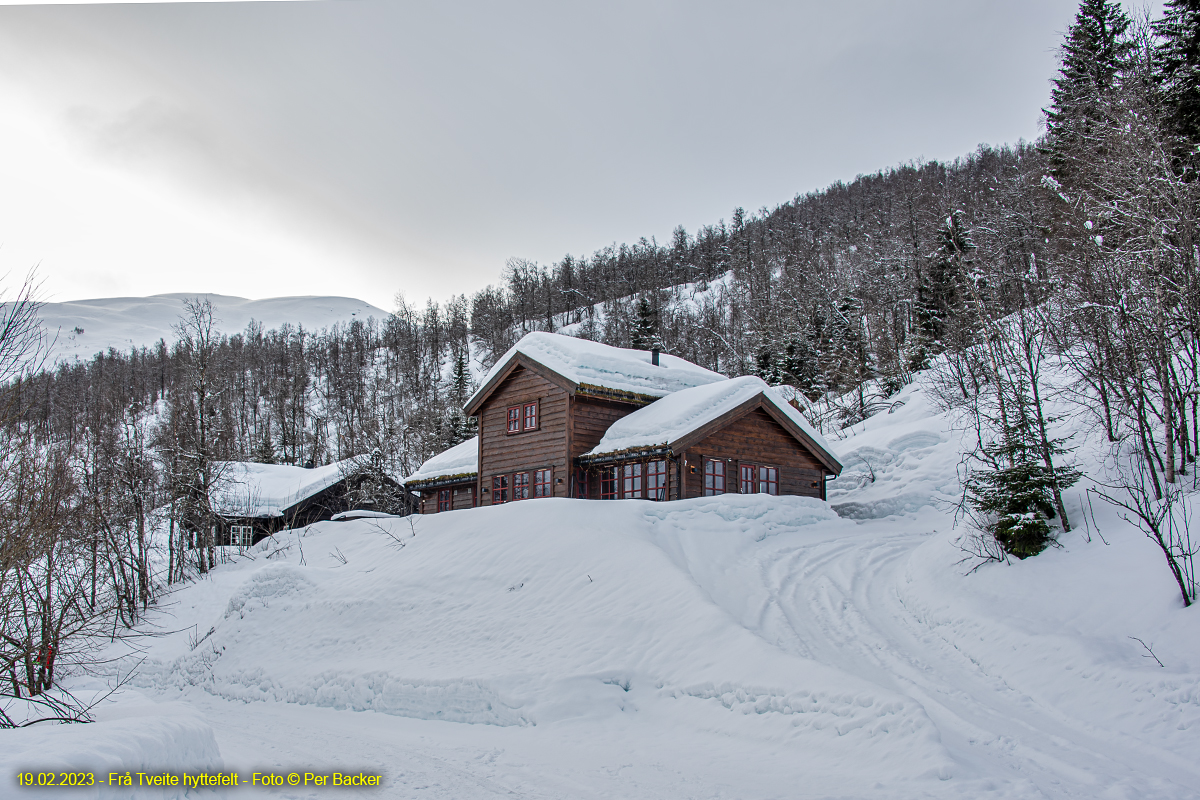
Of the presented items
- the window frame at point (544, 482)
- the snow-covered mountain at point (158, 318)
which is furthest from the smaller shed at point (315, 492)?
the snow-covered mountain at point (158, 318)

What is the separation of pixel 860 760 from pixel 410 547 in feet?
43.2

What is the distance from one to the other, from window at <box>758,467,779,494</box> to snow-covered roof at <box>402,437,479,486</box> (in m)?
11.6

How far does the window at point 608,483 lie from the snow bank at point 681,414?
89 centimetres

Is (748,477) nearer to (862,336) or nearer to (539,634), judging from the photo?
(539,634)

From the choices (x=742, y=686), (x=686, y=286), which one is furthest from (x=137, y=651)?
(x=686, y=286)

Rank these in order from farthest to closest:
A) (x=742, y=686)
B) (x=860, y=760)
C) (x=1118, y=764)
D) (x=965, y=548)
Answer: (x=965, y=548), (x=742, y=686), (x=860, y=760), (x=1118, y=764)

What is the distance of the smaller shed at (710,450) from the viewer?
21922mm

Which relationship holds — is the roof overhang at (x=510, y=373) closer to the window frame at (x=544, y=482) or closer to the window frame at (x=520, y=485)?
the window frame at (x=544, y=482)

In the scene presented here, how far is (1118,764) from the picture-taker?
6898 mm

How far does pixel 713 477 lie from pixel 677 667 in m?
12.5

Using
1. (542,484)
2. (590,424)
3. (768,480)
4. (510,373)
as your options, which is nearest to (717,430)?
(768,480)

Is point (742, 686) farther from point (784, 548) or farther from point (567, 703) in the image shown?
point (784, 548)

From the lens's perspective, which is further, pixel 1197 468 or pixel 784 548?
pixel 784 548

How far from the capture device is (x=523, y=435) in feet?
83.8
